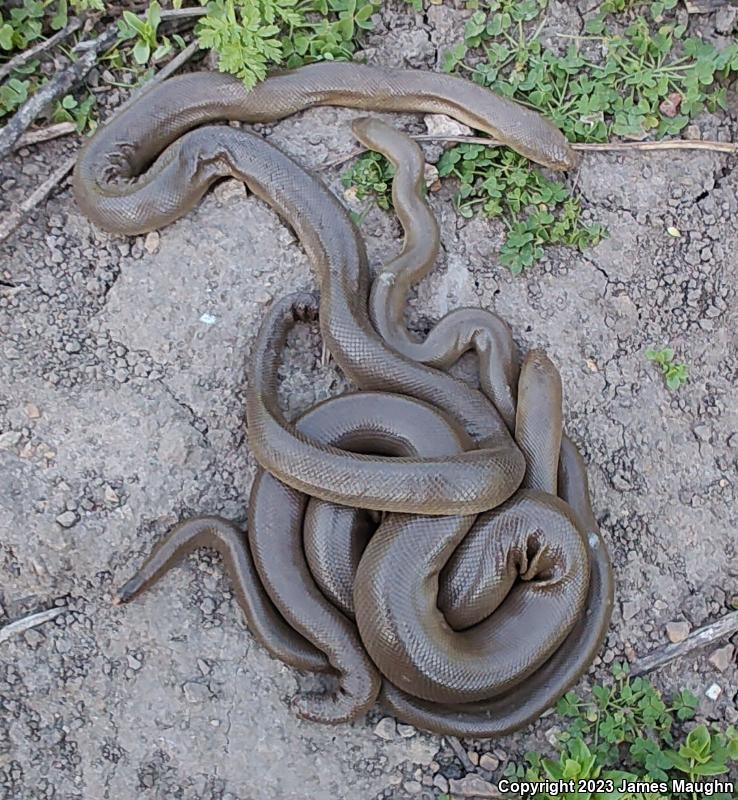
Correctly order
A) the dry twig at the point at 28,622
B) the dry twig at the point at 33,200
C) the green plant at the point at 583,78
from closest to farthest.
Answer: the dry twig at the point at 28,622
the dry twig at the point at 33,200
the green plant at the point at 583,78

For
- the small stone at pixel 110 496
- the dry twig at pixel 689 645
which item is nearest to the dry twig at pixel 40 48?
the small stone at pixel 110 496

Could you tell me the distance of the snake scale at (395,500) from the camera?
12.4 feet

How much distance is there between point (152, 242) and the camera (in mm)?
4520

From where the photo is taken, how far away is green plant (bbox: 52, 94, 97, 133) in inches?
183

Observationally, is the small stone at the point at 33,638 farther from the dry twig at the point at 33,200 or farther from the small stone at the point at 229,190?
the small stone at the point at 229,190

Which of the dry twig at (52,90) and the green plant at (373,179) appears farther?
the green plant at (373,179)

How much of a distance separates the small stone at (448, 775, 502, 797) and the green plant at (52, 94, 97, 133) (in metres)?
3.76

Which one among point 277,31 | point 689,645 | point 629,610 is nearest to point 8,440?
point 277,31

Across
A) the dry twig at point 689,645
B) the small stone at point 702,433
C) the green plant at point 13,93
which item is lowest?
the dry twig at point 689,645

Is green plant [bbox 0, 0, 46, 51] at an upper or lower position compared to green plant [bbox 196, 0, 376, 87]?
upper

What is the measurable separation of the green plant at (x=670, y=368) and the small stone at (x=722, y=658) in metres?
1.31

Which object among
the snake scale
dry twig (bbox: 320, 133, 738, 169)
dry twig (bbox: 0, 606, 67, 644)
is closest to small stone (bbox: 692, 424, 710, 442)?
the snake scale

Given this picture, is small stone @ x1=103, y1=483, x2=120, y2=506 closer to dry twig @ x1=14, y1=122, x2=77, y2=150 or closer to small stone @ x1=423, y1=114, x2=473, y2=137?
dry twig @ x1=14, y1=122, x2=77, y2=150

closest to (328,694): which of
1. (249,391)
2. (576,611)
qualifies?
(576,611)
